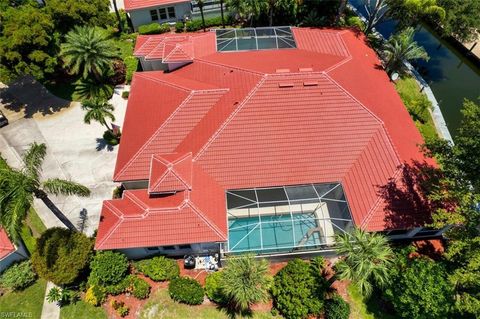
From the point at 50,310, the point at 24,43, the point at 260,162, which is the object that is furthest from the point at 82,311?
the point at 24,43

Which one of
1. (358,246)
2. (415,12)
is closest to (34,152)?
(358,246)

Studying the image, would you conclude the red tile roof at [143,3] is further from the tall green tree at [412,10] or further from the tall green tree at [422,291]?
the tall green tree at [422,291]

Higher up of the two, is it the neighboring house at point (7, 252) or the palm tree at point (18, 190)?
the palm tree at point (18, 190)

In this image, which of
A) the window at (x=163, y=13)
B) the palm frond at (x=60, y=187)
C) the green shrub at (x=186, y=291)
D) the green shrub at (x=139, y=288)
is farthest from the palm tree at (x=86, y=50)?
the green shrub at (x=186, y=291)

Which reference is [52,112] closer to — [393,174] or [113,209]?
[113,209]

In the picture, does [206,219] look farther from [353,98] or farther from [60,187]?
[353,98]
